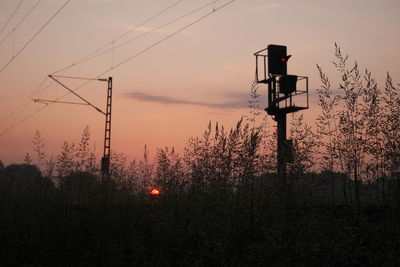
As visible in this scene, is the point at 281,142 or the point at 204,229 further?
the point at 281,142

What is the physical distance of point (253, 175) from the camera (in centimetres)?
970

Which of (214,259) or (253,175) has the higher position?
(253,175)

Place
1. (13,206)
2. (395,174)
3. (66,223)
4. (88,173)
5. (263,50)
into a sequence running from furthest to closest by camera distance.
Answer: (263,50), (88,173), (13,206), (66,223), (395,174)

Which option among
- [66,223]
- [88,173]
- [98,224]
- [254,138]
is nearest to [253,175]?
[254,138]

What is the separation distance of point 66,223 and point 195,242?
4118mm

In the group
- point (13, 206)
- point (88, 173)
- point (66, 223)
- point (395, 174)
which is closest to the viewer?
point (395, 174)

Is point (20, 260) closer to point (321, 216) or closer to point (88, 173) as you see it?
point (88, 173)

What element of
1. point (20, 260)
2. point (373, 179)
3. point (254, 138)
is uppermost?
point (254, 138)

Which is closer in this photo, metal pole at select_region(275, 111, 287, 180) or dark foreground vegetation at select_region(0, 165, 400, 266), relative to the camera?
dark foreground vegetation at select_region(0, 165, 400, 266)

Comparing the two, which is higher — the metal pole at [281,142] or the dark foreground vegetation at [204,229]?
the metal pole at [281,142]

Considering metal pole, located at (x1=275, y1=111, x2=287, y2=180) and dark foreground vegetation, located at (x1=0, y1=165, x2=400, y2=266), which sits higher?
metal pole, located at (x1=275, y1=111, x2=287, y2=180)

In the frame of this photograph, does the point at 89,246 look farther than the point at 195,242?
Yes

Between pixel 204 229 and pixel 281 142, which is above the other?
pixel 281 142

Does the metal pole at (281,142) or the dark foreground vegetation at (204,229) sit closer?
the dark foreground vegetation at (204,229)
